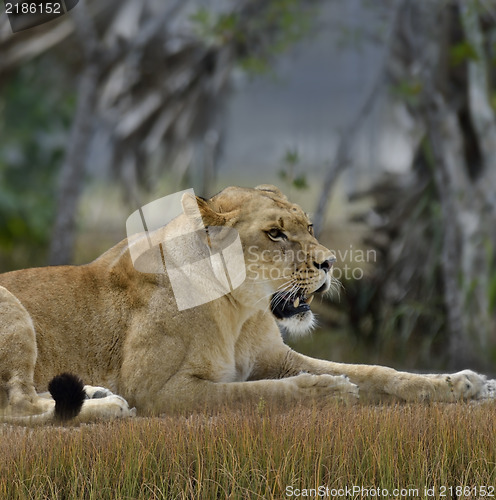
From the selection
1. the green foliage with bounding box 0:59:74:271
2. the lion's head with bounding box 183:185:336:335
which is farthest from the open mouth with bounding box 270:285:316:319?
the green foliage with bounding box 0:59:74:271

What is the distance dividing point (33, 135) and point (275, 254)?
10385 millimetres

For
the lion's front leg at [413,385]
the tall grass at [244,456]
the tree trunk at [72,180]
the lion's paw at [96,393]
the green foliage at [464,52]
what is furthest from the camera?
→ the tree trunk at [72,180]

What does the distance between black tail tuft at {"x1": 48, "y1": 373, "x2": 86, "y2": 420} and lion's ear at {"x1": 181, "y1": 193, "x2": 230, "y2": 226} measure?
0.86 m

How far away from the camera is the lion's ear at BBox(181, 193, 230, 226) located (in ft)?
11.8

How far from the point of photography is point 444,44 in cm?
823

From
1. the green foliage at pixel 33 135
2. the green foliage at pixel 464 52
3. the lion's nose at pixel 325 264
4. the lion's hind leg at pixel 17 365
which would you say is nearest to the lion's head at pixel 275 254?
the lion's nose at pixel 325 264

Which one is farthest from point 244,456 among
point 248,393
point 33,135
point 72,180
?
point 33,135

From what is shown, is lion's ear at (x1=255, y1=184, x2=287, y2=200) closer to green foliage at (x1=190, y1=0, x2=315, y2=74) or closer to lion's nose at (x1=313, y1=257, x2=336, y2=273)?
lion's nose at (x1=313, y1=257, x2=336, y2=273)

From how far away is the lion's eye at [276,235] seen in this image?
3.76 m

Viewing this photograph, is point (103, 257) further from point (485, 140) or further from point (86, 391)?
point (485, 140)

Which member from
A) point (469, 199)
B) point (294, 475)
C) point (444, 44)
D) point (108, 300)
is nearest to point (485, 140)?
point (469, 199)

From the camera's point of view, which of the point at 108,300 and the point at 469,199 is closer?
the point at 108,300

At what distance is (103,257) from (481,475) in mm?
2194

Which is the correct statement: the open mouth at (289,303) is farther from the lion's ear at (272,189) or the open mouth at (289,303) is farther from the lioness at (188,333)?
the lion's ear at (272,189)
